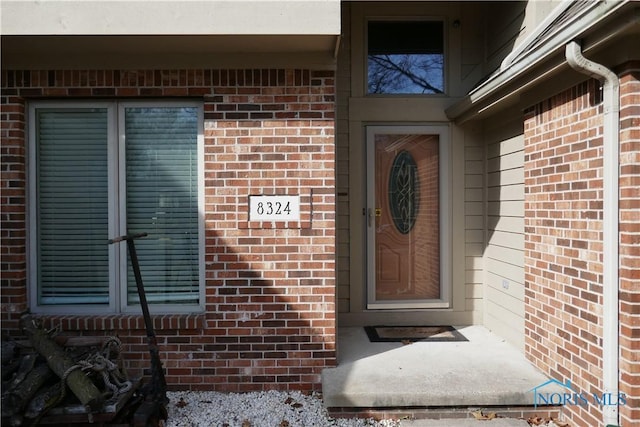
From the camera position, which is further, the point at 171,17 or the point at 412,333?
the point at 412,333

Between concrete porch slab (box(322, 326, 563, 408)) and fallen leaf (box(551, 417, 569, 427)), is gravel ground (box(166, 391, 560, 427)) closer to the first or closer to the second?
fallen leaf (box(551, 417, 569, 427))

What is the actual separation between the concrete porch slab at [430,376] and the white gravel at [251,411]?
0.43 ft

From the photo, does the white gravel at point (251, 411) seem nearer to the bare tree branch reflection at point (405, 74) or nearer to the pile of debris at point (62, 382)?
the pile of debris at point (62, 382)

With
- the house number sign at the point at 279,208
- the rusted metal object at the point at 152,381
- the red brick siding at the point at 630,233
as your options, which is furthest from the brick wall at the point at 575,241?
the rusted metal object at the point at 152,381

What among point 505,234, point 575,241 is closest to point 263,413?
point 575,241

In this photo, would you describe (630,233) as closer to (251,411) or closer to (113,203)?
(251,411)

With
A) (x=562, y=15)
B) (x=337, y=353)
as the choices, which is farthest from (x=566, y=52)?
(x=337, y=353)

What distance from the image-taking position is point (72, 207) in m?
3.78

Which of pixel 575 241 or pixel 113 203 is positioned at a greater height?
pixel 113 203

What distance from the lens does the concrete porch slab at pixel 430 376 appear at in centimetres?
320

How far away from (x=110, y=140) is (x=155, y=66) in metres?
0.71

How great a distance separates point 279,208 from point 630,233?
2.33 m

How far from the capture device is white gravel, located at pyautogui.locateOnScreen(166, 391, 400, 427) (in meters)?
3.19

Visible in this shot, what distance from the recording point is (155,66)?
362 cm
